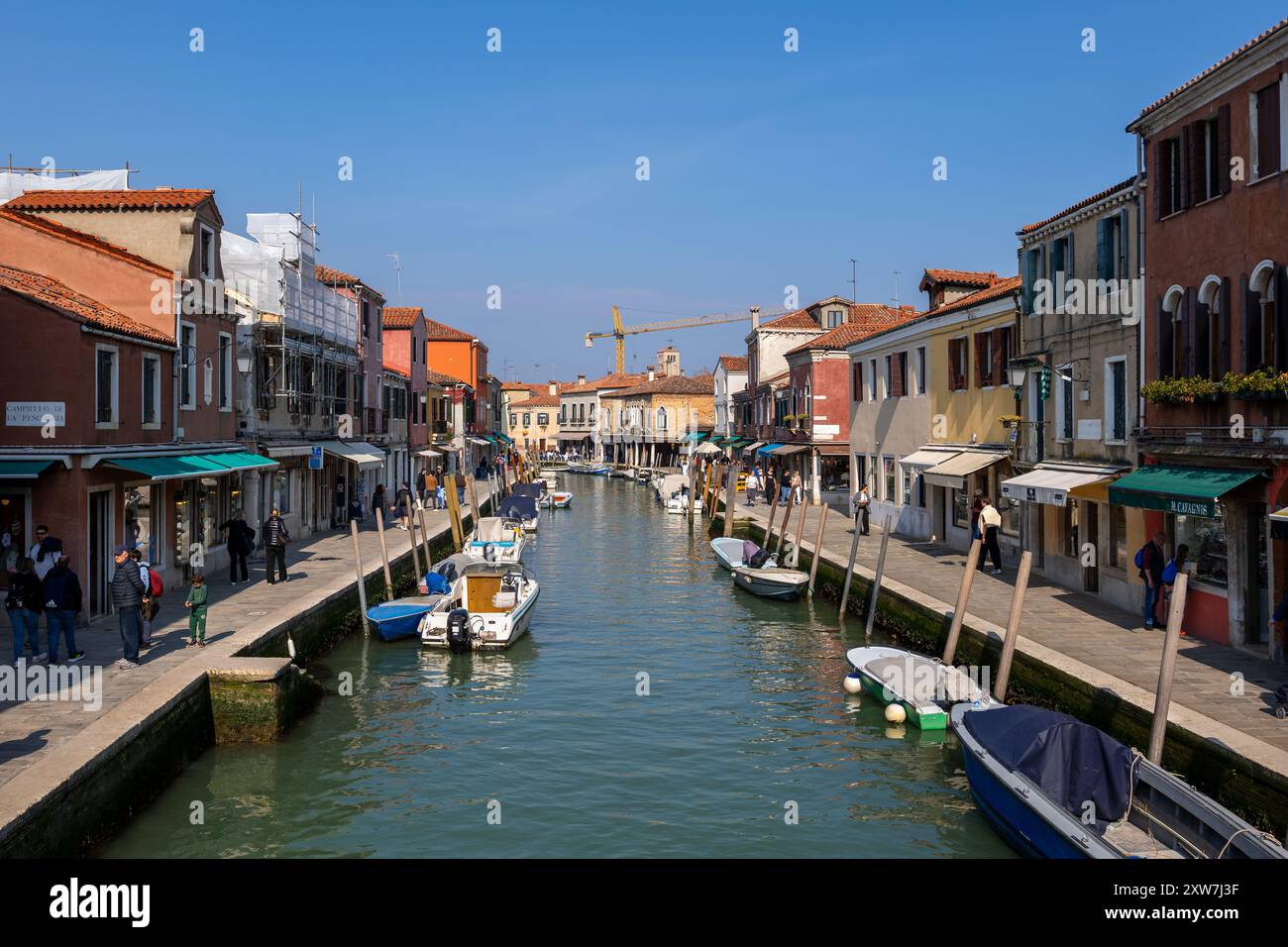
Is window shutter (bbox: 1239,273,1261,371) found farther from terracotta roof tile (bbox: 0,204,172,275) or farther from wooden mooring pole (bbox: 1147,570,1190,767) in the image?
terracotta roof tile (bbox: 0,204,172,275)

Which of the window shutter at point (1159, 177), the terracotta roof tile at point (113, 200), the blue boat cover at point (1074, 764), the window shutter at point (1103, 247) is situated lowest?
the blue boat cover at point (1074, 764)

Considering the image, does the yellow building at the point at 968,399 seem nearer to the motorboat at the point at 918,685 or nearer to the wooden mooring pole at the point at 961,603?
the wooden mooring pole at the point at 961,603

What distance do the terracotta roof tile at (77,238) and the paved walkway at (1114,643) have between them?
50.2ft

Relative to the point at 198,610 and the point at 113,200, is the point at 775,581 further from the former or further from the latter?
the point at 113,200

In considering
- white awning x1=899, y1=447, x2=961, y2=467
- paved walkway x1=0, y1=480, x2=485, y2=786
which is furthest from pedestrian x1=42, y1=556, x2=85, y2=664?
white awning x1=899, y1=447, x2=961, y2=467

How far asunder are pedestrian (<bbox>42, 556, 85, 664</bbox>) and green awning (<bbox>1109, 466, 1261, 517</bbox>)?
14186 mm

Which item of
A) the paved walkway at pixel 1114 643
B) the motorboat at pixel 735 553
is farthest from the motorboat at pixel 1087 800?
the motorboat at pixel 735 553

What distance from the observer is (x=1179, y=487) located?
15008 millimetres

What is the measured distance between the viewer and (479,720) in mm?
15562

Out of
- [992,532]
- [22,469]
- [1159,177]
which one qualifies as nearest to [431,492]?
[992,532]

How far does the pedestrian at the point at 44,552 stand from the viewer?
15320 millimetres

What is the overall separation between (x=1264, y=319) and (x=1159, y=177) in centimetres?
373
